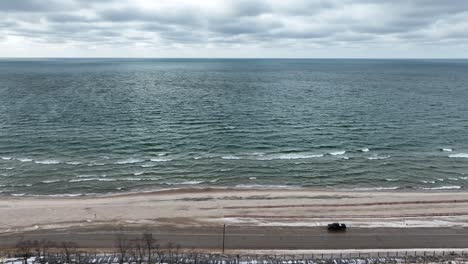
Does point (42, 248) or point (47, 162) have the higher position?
point (47, 162)

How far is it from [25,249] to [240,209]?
79.5 ft

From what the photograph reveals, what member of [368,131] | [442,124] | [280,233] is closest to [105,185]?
[280,233]

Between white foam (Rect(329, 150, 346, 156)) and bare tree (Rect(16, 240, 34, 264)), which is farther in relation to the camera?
white foam (Rect(329, 150, 346, 156))

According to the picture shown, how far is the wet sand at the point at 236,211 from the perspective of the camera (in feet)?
143

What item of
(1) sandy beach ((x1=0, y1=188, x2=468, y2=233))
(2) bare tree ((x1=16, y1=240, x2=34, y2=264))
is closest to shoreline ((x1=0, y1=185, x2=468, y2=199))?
(1) sandy beach ((x1=0, y1=188, x2=468, y2=233))

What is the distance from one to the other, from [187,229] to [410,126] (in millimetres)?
64957

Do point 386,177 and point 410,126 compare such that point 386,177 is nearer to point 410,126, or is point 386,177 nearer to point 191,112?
point 410,126

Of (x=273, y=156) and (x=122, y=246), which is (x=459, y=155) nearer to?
(x=273, y=156)

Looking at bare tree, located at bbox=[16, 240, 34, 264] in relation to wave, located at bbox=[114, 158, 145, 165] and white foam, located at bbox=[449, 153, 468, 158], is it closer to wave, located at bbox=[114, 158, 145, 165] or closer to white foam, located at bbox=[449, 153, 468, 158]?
wave, located at bbox=[114, 158, 145, 165]

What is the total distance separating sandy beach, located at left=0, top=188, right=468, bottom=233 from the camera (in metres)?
44.4

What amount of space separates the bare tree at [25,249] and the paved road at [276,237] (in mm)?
1109

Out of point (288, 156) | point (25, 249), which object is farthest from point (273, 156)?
point (25, 249)

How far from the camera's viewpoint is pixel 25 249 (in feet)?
123

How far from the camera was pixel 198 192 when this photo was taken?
54.0 meters
